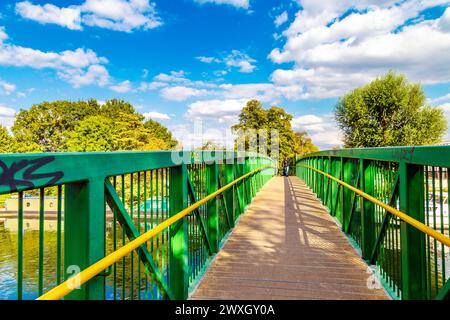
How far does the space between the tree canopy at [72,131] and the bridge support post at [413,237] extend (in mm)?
38161

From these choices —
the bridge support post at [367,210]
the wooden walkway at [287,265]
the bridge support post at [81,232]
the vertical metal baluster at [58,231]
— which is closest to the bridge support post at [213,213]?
the wooden walkway at [287,265]

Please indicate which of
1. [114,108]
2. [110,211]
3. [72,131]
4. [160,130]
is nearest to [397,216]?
[110,211]

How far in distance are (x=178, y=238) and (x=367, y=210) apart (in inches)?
113

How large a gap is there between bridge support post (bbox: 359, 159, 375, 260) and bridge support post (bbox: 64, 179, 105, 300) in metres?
3.81

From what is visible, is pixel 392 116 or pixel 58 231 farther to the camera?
pixel 392 116

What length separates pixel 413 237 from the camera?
9.13 ft

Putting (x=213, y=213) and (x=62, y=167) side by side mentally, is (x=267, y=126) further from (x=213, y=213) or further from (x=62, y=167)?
(x=62, y=167)

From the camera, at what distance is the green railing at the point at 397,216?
243 cm

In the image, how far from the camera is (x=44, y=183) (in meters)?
1.31

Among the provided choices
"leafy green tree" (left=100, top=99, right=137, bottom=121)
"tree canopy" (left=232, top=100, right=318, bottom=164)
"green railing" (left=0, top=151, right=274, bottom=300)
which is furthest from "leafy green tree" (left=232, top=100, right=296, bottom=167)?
"green railing" (left=0, top=151, right=274, bottom=300)

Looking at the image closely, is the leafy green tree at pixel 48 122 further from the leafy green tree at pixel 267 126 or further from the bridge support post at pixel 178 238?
the bridge support post at pixel 178 238

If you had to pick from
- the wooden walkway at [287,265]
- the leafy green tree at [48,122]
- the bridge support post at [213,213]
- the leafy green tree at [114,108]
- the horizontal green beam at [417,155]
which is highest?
the leafy green tree at [114,108]
